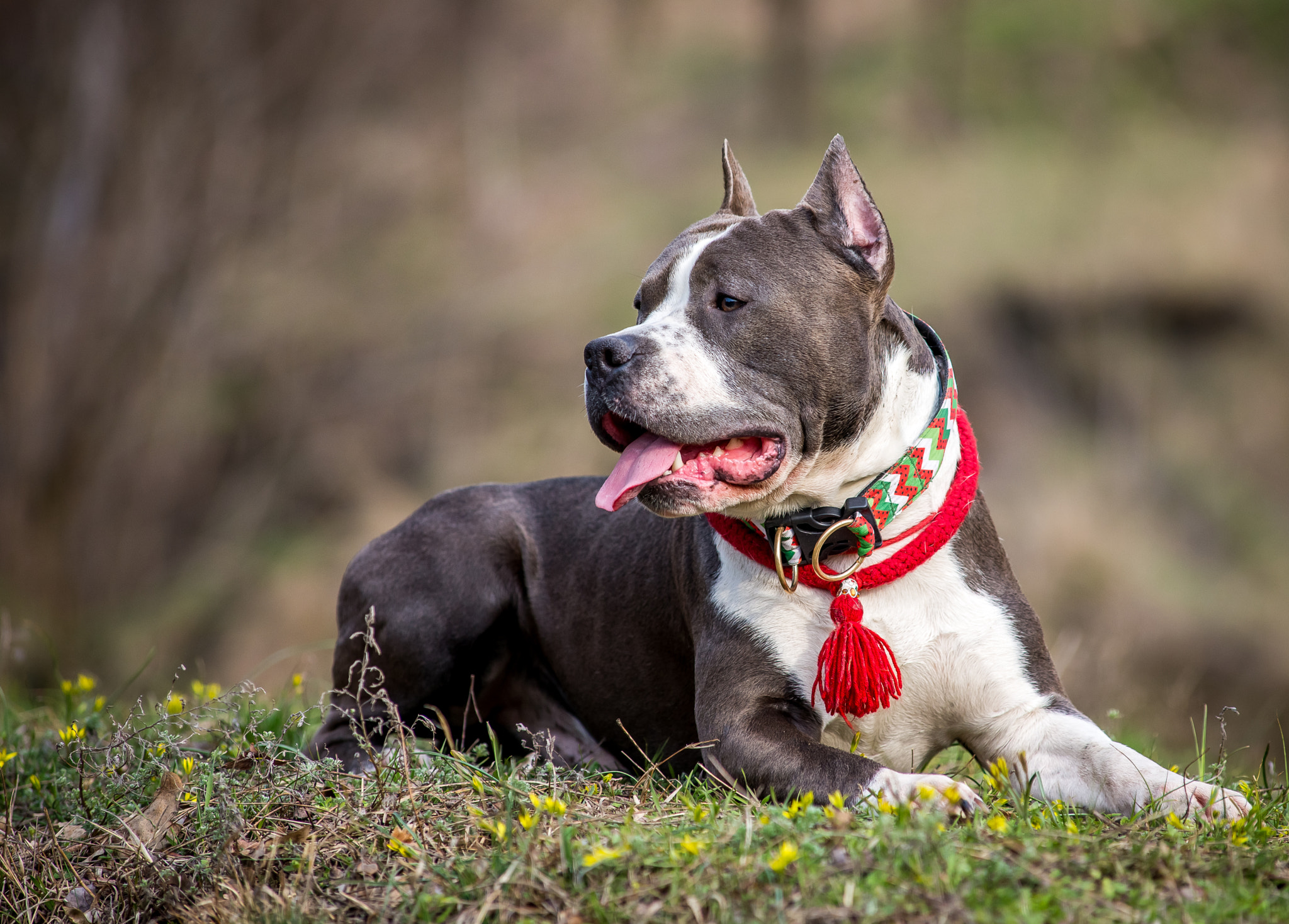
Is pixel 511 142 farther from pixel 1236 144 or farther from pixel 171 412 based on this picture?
pixel 1236 144

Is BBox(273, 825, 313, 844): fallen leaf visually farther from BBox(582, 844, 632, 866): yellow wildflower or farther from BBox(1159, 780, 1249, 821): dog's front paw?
BBox(1159, 780, 1249, 821): dog's front paw

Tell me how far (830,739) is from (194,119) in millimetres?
10576

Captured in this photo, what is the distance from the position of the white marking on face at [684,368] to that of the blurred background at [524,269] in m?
5.42

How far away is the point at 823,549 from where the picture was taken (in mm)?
3031

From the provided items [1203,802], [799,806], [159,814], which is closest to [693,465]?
[799,806]

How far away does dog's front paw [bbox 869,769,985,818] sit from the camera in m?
2.41

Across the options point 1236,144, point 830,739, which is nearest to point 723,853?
point 830,739

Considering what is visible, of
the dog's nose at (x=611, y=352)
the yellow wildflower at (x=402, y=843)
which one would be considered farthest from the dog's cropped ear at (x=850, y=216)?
the yellow wildflower at (x=402, y=843)

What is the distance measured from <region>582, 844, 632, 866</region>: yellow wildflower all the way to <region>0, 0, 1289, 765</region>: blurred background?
6.02 m

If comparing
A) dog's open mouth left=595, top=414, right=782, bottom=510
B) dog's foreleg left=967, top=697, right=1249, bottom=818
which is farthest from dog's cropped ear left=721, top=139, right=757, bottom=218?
dog's foreleg left=967, top=697, right=1249, bottom=818

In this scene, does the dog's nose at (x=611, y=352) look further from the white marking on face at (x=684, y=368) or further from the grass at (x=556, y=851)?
the grass at (x=556, y=851)

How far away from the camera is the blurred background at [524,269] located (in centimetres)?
1078

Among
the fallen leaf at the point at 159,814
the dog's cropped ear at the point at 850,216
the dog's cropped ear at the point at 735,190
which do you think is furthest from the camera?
the dog's cropped ear at the point at 735,190

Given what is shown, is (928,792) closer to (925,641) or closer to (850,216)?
(925,641)
